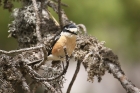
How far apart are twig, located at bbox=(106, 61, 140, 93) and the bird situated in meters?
0.15

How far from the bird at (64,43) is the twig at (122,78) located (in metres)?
0.15

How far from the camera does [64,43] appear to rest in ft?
3.60

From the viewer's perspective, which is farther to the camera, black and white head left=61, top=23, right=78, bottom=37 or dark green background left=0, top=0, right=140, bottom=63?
dark green background left=0, top=0, right=140, bottom=63

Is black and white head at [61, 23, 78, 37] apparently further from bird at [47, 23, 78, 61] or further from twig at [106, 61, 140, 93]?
twig at [106, 61, 140, 93]

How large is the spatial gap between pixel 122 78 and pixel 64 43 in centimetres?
26

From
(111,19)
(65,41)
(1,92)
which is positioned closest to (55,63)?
(65,41)

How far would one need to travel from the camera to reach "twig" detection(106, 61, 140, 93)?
0.91 metres

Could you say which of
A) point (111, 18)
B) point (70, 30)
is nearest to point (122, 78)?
point (70, 30)

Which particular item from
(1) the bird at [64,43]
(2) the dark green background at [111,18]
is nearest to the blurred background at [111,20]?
(2) the dark green background at [111,18]

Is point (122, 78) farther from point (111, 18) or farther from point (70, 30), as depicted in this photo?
point (111, 18)

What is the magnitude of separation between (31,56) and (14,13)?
1.08ft

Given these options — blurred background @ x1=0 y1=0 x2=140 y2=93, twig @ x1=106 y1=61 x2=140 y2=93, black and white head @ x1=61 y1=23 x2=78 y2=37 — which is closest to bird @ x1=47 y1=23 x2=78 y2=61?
black and white head @ x1=61 y1=23 x2=78 y2=37

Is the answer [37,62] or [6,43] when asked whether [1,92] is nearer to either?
[37,62]

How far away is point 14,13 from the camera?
50.3 inches
